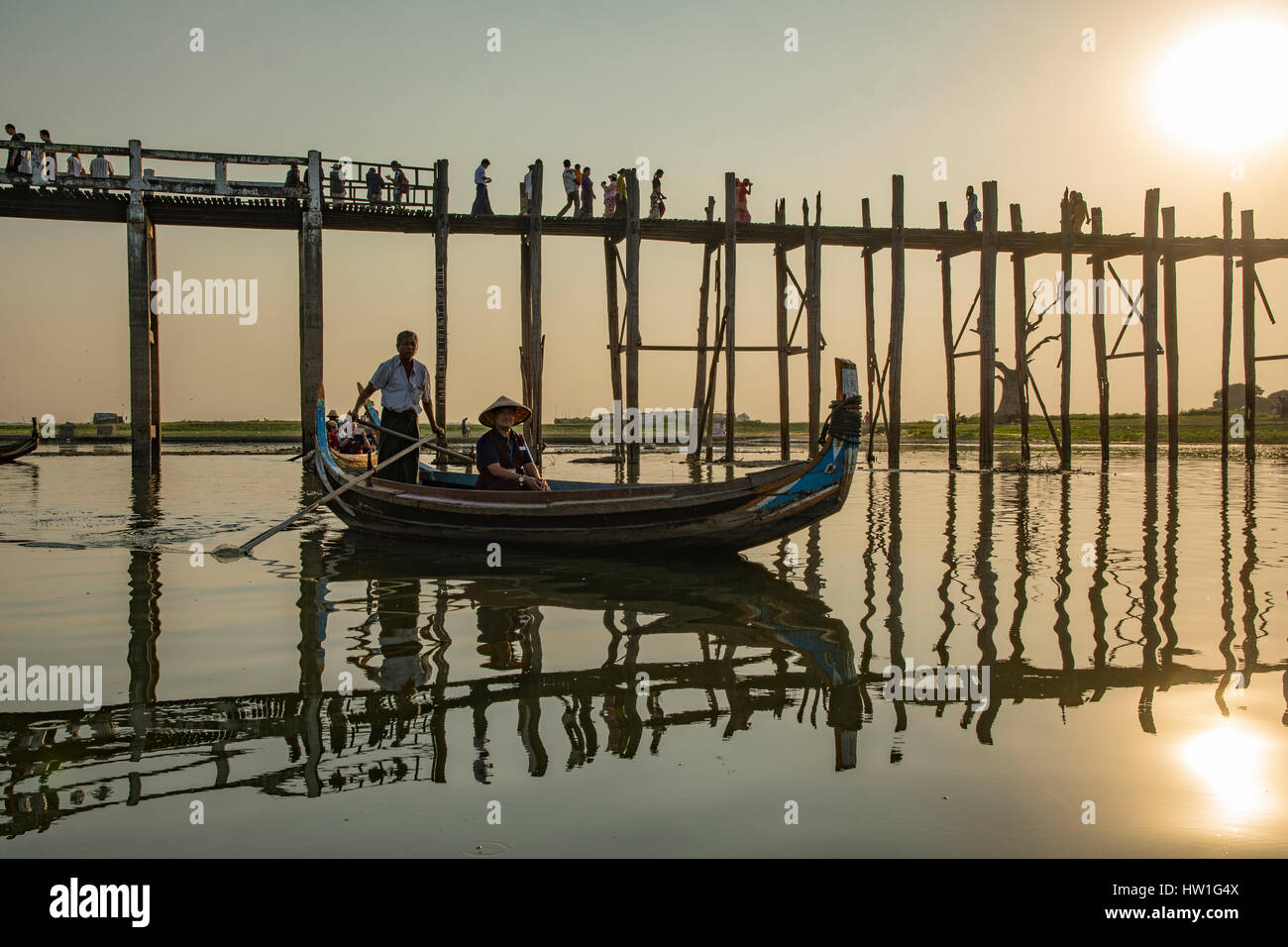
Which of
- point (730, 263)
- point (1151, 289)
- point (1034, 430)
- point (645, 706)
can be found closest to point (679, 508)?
point (645, 706)

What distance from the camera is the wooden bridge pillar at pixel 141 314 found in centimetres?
1780

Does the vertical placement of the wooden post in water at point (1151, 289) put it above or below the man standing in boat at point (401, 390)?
above

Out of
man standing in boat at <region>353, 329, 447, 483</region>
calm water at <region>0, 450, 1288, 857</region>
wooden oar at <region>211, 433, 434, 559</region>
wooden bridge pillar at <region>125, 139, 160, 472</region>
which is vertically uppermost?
wooden bridge pillar at <region>125, 139, 160, 472</region>

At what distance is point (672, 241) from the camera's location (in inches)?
805

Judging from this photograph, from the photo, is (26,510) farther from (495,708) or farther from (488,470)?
(495,708)

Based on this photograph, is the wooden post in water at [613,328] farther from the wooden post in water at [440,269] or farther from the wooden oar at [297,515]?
the wooden oar at [297,515]

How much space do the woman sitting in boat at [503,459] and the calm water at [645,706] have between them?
0.76 metres

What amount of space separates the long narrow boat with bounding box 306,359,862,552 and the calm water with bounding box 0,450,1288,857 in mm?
315

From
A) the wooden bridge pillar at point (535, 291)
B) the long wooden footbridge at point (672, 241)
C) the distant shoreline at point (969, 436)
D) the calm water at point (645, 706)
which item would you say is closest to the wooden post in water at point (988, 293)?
the long wooden footbridge at point (672, 241)

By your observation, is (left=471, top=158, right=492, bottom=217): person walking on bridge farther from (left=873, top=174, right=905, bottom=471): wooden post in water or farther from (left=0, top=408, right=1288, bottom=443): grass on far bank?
(left=0, top=408, right=1288, bottom=443): grass on far bank

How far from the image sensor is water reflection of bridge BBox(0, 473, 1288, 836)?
3857 millimetres

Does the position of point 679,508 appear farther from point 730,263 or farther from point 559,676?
point 730,263

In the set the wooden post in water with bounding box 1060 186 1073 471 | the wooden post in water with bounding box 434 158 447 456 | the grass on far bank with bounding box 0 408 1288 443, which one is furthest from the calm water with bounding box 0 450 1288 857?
the grass on far bank with bounding box 0 408 1288 443
